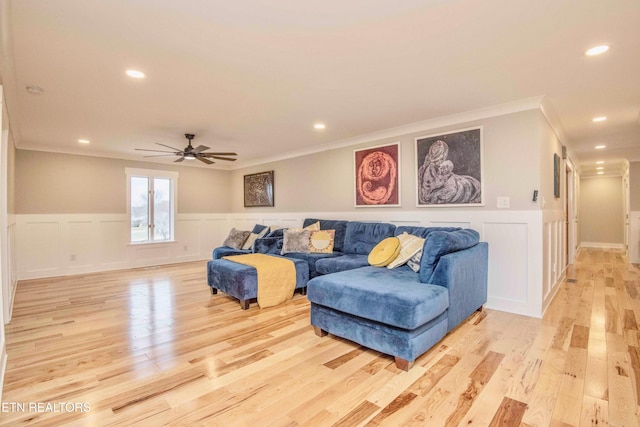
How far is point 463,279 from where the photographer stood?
280 cm

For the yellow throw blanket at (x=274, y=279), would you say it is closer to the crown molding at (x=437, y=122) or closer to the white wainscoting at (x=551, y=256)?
the crown molding at (x=437, y=122)

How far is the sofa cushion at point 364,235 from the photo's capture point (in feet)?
14.0

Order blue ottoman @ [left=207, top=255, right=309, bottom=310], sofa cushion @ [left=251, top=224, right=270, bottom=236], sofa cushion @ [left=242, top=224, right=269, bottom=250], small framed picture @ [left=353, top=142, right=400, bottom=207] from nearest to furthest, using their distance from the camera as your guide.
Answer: blue ottoman @ [left=207, top=255, right=309, bottom=310]
small framed picture @ [left=353, top=142, right=400, bottom=207]
sofa cushion @ [left=242, top=224, right=269, bottom=250]
sofa cushion @ [left=251, top=224, right=270, bottom=236]

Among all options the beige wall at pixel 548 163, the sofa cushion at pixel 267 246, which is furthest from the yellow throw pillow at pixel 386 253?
the sofa cushion at pixel 267 246

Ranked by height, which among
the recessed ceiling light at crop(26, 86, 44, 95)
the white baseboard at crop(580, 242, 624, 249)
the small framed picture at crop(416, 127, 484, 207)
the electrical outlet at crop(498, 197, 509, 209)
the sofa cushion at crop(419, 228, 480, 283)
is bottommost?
the white baseboard at crop(580, 242, 624, 249)

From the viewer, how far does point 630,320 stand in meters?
3.12

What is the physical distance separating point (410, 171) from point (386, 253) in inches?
59.3

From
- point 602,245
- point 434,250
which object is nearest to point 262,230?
point 434,250

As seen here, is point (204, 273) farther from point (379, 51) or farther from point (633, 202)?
point (633, 202)

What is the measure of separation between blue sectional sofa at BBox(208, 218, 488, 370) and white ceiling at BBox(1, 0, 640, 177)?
4.69 feet

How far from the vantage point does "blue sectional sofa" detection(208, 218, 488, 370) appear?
2.21 meters

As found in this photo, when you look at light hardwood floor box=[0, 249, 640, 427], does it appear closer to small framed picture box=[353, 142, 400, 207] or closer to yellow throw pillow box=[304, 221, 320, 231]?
yellow throw pillow box=[304, 221, 320, 231]

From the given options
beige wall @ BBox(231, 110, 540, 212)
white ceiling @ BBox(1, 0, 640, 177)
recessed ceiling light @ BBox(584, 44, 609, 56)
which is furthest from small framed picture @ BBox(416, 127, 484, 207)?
recessed ceiling light @ BBox(584, 44, 609, 56)

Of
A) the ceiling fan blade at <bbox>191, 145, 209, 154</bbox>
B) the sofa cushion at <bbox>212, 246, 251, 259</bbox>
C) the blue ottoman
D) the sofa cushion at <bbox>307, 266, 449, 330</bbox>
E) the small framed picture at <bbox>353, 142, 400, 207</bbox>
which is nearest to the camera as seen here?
the sofa cushion at <bbox>307, 266, 449, 330</bbox>
